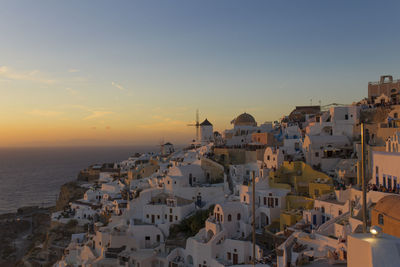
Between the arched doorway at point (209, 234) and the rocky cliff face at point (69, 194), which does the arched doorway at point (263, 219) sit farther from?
the rocky cliff face at point (69, 194)

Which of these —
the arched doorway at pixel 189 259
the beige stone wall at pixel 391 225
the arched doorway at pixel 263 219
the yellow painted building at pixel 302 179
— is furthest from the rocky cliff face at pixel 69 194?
the beige stone wall at pixel 391 225

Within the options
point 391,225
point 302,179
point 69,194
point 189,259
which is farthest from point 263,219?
point 69,194

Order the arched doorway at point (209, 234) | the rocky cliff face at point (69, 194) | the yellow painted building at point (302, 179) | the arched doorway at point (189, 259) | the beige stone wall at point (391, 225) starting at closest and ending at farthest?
the beige stone wall at point (391, 225), the arched doorway at point (189, 259), the arched doorway at point (209, 234), the yellow painted building at point (302, 179), the rocky cliff face at point (69, 194)

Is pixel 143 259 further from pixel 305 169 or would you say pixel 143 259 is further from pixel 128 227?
pixel 305 169

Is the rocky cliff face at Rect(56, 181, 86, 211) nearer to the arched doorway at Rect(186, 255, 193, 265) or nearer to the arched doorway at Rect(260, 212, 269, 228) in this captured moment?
the arched doorway at Rect(186, 255, 193, 265)

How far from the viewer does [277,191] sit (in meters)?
26.0

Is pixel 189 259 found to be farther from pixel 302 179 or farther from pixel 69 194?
pixel 69 194

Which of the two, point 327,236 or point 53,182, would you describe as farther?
point 53,182

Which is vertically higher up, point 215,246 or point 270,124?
point 270,124

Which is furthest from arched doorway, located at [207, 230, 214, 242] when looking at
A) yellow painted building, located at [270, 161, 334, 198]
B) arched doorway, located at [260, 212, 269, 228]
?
yellow painted building, located at [270, 161, 334, 198]

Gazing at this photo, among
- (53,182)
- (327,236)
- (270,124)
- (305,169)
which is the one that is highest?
(270,124)

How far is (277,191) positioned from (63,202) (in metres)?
41.9

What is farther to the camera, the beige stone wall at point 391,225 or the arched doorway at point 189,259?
the arched doorway at point 189,259

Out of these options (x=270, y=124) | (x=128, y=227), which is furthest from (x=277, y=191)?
(x=270, y=124)
